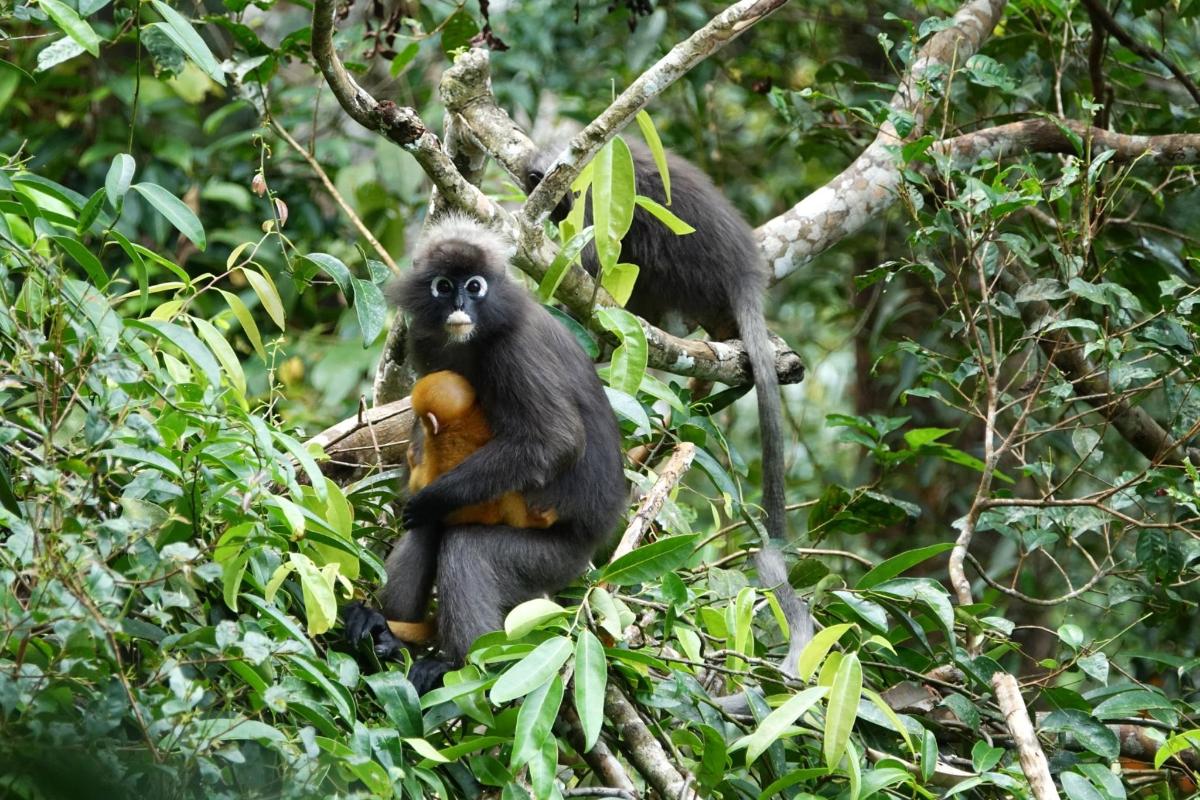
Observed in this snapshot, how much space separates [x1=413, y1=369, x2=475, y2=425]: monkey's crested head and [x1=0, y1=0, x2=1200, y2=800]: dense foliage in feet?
0.87

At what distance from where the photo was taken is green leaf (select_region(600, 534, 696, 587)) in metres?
2.48

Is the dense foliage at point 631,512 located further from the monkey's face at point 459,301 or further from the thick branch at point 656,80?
the thick branch at point 656,80

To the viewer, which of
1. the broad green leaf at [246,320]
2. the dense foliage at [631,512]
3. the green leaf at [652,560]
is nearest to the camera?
the dense foliage at [631,512]

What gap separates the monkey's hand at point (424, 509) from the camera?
296 cm

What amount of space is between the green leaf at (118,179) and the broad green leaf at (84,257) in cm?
10

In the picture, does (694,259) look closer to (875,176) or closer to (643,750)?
(875,176)

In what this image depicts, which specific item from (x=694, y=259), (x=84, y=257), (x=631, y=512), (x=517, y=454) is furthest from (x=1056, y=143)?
(x=84, y=257)

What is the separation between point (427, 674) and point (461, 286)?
3.10 ft


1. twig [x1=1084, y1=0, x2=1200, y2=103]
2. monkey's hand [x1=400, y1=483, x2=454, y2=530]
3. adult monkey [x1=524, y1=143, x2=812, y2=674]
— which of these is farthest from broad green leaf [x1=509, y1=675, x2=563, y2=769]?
twig [x1=1084, y1=0, x2=1200, y2=103]

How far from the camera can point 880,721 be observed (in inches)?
99.7

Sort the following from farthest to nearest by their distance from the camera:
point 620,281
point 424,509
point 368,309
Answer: point 620,281 → point 424,509 → point 368,309

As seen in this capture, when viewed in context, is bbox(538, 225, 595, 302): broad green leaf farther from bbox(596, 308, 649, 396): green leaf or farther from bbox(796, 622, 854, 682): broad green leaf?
bbox(796, 622, 854, 682): broad green leaf

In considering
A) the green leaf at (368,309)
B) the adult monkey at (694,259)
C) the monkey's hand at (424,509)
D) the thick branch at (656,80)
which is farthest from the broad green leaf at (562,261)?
the adult monkey at (694,259)

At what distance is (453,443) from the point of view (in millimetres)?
3162
